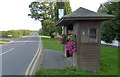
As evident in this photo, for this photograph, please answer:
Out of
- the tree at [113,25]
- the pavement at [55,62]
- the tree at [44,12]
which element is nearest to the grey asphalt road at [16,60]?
the pavement at [55,62]

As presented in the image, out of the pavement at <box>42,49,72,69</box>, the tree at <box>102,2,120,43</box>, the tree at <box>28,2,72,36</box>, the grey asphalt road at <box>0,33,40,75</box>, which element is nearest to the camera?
the grey asphalt road at <box>0,33,40,75</box>

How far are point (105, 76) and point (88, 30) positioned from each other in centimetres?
227

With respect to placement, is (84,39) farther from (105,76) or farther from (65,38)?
(65,38)

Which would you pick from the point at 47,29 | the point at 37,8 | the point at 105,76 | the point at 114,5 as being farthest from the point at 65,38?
the point at 37,8

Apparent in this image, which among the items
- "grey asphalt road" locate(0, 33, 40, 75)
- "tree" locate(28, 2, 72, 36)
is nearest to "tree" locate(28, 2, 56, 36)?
"tree" locate(28, 2, 72, 36)

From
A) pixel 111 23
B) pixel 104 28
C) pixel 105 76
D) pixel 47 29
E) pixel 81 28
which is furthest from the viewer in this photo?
pixel 47 29

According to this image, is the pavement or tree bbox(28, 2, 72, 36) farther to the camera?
tree bbox(28, 2, 72, 36)

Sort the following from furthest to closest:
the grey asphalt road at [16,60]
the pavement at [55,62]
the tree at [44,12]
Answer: the tree at [44,12]
the pavement at [55,62]
the grey asphalt road at [16,60]

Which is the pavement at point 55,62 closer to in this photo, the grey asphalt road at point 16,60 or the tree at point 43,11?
the grey asphalt road at point 16,60

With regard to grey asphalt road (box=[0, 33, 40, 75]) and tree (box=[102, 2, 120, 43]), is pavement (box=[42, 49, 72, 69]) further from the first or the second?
tree (box=[102, 2, 120, 43])

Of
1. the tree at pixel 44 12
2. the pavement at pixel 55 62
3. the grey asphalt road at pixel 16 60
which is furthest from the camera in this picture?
the tree at pixel 44 12

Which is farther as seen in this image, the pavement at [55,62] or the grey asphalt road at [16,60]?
the pavement at [55,62]

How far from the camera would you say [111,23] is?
10867 millimetres

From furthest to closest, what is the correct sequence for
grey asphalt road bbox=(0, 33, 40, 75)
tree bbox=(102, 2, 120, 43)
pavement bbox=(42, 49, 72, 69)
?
tree bbox=(102, 2, 120, 43), pavement bbox=(42, 49, 72, 69), grey asphalt road bbox=(0, 33, 40, 75)
